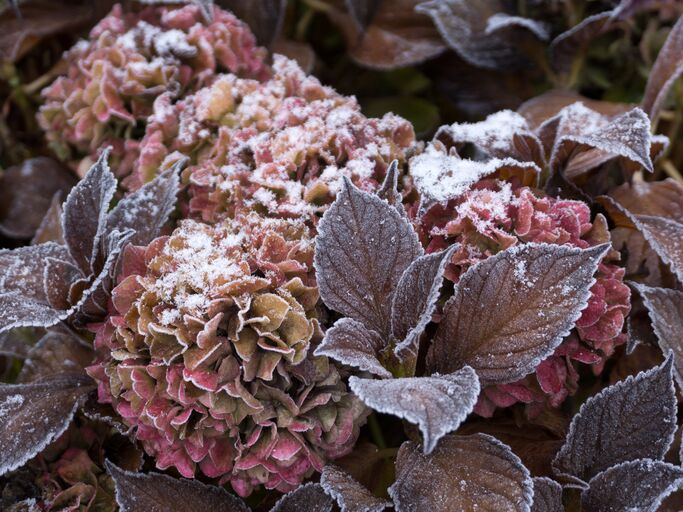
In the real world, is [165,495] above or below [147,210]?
below

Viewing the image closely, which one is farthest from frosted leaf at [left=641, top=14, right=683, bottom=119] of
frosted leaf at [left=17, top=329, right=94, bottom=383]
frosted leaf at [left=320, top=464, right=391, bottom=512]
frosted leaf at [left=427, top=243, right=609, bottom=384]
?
frosted leaf at [left=17, top=329, right=94, bottom=383]

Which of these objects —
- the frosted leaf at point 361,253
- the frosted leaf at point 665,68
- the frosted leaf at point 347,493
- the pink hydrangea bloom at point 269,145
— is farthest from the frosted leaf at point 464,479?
the frosted leaf at point 665,68

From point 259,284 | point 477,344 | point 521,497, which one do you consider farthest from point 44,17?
point 521,497

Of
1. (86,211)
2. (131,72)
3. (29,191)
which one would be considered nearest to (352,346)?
(86,211)

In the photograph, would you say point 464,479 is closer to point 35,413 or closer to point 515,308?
point 515,308

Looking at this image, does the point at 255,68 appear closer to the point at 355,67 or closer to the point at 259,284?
the point at 355,67

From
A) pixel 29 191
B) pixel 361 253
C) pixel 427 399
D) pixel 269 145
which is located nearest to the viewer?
pixel 427 399
